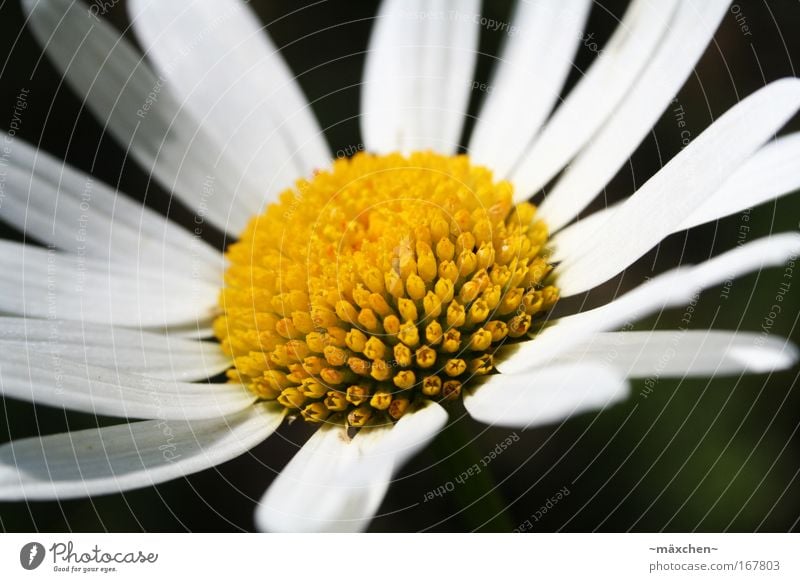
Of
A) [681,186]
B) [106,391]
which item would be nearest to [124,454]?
[106,391]

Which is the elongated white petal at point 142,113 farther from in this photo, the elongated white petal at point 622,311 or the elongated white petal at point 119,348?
the elongated white petal at point 622,311

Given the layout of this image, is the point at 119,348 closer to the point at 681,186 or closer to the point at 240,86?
the point at 240,86

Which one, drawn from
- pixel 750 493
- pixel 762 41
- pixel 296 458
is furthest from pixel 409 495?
pixel 762 41

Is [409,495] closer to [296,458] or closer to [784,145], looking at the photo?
[296,458]

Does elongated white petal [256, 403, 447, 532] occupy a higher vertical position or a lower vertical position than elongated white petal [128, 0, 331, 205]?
lower

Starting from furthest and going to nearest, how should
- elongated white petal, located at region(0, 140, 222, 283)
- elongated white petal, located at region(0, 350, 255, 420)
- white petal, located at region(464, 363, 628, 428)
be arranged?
1. elongated white petal, located at region(0, 140, 222, 283)
2. elongated white petal, located at region(0, 350, 255, 420)
3. white petal, located at region(464, 363, 628, 428)

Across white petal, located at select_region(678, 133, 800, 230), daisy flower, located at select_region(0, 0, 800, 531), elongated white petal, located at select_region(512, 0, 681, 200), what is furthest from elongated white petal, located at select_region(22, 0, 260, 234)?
white petal, located at select_region(678, 133, 800, 230)
